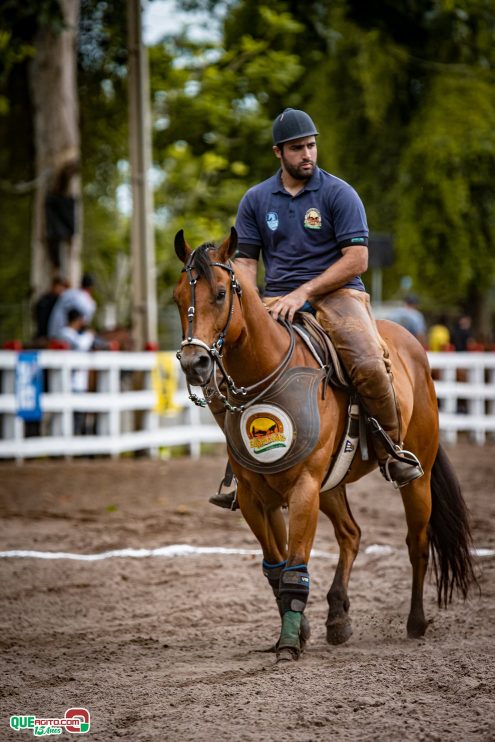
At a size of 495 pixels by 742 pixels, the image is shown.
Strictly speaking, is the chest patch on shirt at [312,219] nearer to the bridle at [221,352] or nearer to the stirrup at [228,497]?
the bridle at [221,352]

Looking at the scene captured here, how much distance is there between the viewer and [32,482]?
39.3ft

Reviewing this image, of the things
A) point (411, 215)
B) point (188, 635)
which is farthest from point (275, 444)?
point (411, 215)

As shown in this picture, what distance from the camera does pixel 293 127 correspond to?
5.43 m

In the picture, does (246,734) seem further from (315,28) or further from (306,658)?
(315,28)

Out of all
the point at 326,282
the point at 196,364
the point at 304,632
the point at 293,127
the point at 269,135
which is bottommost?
the point at 304,632

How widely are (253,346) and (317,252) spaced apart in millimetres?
772

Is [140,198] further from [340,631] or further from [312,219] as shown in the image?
[340,631]

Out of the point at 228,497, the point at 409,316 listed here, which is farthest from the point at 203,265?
the point at 409,316

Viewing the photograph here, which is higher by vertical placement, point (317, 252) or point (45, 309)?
point (317, 252)

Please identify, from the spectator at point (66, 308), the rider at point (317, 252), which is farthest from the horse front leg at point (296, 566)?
the spectator at point (66, 308)

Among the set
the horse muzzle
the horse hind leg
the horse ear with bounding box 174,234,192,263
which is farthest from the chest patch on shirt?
the horse hind leg

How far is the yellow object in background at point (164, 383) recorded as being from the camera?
1521 centimetres

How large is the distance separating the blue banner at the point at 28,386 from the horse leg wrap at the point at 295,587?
28.2ft

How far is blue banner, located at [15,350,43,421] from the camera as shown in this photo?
1320cm
